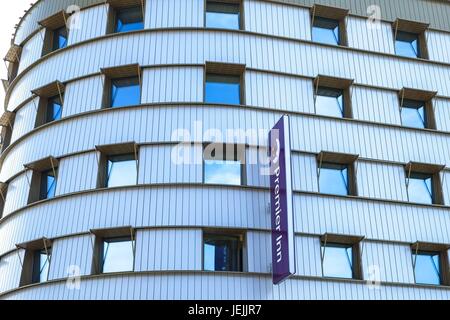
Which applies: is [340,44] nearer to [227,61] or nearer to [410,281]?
[227,61]

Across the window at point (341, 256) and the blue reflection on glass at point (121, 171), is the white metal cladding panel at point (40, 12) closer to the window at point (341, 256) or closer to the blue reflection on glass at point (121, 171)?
the blue reflection on glass at point (121, 171)

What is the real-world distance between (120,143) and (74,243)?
454 cm

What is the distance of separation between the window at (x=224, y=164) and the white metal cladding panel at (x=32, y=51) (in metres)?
11.3

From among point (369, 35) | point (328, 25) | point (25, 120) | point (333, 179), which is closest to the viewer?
point (333, 179)

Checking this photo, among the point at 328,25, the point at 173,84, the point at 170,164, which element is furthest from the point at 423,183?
the point at 173,84

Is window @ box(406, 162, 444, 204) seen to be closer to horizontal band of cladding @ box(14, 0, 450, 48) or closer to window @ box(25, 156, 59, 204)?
horizontal band of cladding @ box(14, 0, 450, 48)

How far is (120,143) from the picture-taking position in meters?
27.9

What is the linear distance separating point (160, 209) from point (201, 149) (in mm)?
3094

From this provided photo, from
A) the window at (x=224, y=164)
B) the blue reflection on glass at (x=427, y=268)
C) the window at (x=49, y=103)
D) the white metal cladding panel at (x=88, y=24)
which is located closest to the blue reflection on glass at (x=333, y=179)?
the window at (x=224, y=164)

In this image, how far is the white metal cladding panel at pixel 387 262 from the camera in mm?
27531

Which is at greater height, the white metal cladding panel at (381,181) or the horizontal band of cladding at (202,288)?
the white metal cladding panel at (381,181)

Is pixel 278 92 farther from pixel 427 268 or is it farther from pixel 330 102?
pixel 427 268

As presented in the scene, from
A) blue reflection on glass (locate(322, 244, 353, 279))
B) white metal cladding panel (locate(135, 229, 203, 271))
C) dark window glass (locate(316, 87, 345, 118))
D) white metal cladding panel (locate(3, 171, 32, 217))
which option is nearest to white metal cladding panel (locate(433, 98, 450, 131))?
dark window glass (locate(316, 87, 345, 118))

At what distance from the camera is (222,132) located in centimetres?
2802
